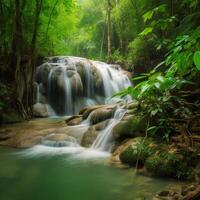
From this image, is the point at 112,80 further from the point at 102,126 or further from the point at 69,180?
the point at 69,180

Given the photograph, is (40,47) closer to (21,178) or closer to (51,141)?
(51,141)

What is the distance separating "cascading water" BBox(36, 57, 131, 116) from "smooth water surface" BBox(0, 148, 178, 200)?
8.31 metres

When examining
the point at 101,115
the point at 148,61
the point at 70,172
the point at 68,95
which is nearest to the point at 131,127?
the point at 70,172

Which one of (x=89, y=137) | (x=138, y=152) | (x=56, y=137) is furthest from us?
(x=56, y=137)

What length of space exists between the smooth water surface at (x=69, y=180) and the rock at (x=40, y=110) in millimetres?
6881

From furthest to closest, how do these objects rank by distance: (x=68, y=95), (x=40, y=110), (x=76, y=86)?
(x=76, y=86)
(x=68, y=95)
(x=40, y=110)

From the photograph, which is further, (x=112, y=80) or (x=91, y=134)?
(x=112, y=80)

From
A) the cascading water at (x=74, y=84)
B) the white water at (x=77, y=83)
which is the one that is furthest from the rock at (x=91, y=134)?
the cascading water at (x=74, y=84)

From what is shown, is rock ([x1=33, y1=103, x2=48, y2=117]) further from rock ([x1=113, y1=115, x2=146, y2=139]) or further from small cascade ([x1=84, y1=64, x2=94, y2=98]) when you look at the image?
rock ([x1=113, y1=115, x2=146, y2=139])

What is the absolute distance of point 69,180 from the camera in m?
4.84

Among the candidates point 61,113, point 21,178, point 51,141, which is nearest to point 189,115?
point 21,178

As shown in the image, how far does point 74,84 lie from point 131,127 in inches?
354

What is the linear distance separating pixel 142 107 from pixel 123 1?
46.4 feet

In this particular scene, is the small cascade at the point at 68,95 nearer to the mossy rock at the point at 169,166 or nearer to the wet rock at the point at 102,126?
the wet rock at the point at 102,126
